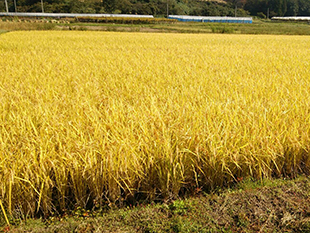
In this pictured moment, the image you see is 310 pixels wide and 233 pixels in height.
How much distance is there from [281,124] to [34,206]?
79.8 inches

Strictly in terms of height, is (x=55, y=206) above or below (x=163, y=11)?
below

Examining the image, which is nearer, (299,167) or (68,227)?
(68,227)

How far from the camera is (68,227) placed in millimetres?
1559

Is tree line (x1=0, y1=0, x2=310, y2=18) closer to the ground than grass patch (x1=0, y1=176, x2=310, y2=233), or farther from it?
farther from it

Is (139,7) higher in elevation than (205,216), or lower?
higher

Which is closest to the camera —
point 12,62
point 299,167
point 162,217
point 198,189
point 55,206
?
point 162,217

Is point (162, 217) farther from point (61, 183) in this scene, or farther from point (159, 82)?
point (159, 82)

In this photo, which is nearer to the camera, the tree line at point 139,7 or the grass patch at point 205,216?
the grass patch at point 205,216

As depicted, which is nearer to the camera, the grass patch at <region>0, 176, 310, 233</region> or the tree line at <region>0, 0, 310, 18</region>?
the grass patch at <region>0, 176, 310, 233</region>

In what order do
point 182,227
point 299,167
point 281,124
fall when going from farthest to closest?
point 281,124, point 299,167, point 182,227

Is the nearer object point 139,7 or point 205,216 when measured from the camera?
point 205,216

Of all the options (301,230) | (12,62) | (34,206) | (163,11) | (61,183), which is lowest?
(301,230)

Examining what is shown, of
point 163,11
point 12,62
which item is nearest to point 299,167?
point 12,62

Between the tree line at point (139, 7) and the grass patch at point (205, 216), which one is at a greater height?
the tree line at point (139, 7)
